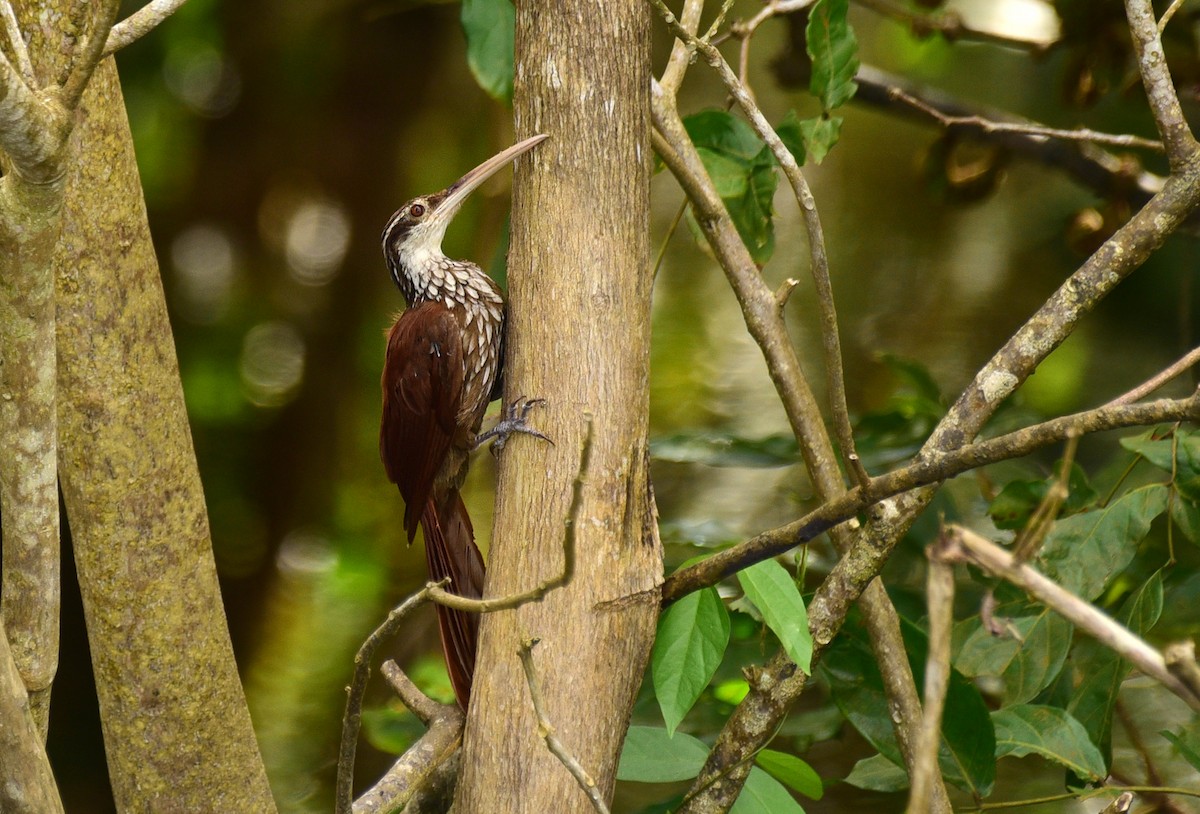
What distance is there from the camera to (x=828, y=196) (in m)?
4.16

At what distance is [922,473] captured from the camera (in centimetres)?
123

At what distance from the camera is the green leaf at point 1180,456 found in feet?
5.15

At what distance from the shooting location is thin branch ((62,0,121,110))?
98 centimetres

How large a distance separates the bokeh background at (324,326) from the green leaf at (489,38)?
168 centimetres

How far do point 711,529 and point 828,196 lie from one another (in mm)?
2110

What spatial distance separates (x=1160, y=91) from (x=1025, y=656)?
793 mm

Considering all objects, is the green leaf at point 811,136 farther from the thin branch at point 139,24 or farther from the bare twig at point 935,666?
the bare twig at point 935,666

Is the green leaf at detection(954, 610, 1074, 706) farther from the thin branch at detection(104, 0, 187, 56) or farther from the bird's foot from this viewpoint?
the thin branch at detection(104, 0, 187, 56)

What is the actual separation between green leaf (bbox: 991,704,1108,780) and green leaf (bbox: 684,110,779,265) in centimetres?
80

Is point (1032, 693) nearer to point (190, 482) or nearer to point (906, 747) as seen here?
point (906, 747)

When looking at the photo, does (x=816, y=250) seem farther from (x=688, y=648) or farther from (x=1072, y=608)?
(x=1072, y=608)

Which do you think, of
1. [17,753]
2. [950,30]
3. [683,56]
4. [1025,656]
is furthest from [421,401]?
[950,30]

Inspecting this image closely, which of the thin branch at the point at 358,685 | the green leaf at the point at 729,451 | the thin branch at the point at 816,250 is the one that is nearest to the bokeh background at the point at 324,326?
the green leaf at the point at 729,451

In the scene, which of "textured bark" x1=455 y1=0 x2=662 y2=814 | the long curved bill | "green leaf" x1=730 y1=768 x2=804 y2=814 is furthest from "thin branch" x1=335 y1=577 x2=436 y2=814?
the long curved bill
